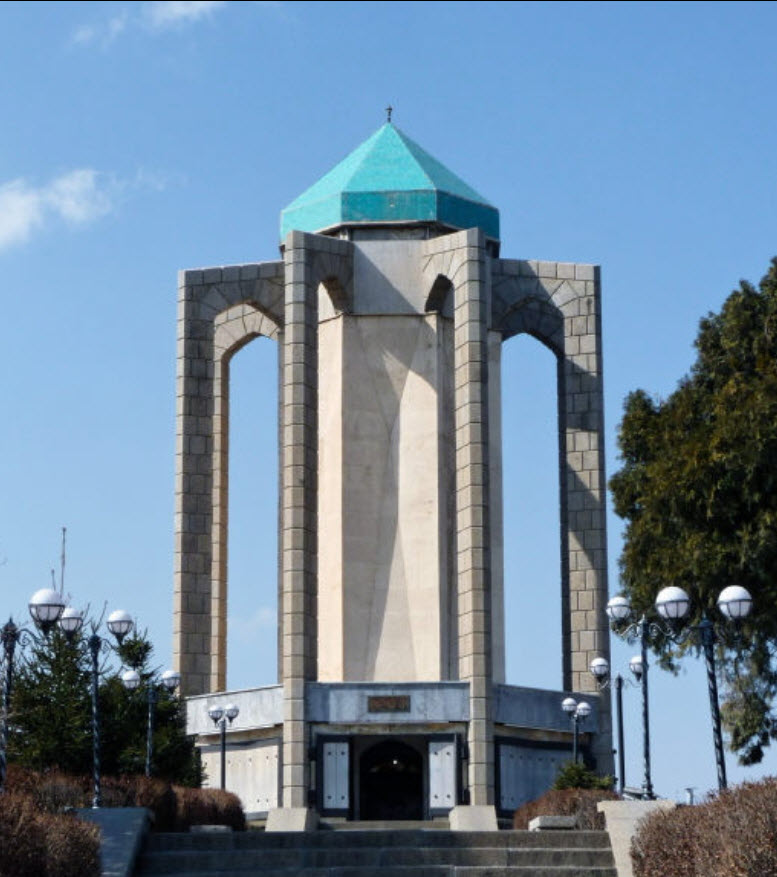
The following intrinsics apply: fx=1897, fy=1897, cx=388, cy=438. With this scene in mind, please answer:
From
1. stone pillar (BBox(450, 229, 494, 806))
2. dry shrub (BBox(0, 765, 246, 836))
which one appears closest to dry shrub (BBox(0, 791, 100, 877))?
dry shrub (BBox(0, 765, 246, 836))

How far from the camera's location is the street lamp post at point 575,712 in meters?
39.2

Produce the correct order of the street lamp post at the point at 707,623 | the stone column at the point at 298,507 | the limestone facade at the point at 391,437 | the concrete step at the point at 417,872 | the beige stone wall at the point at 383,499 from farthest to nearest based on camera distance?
1. the beige stone wall at the point at 383,499
2. the limestone facade at the point at 391,437
3. the stone column at the point at 298,507
4. the street lamp post at the point at 707,623
5. the concrete step at the point at 417,872

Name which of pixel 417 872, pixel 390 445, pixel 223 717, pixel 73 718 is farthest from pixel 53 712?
pixel 390 445

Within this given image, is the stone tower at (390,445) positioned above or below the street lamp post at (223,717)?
above

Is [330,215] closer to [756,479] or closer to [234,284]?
[234,284]

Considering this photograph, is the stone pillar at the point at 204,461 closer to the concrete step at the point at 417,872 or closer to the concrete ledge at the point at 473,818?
the concrete ledge at the point at 473,818

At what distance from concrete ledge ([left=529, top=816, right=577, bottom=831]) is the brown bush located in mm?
6655

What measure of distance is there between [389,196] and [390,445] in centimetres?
561

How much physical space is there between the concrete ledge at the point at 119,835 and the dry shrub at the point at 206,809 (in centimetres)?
492

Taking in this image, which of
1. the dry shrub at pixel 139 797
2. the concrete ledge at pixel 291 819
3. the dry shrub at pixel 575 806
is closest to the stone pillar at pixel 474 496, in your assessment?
the concrete ledge at pixel 291 819

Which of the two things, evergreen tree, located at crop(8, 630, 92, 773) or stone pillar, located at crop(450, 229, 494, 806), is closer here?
evergreen tree, located at crop(8, 630, 92, 773)

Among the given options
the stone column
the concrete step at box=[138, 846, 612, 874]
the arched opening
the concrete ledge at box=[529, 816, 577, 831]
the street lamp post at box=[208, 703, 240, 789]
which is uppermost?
the stone column

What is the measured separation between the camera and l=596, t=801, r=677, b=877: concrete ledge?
899 inches

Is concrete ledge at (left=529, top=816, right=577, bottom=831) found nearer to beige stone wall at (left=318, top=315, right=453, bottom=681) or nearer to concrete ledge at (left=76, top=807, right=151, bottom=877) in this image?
concrete ledge at (left=76, top=807, right=151, bottom=877)
